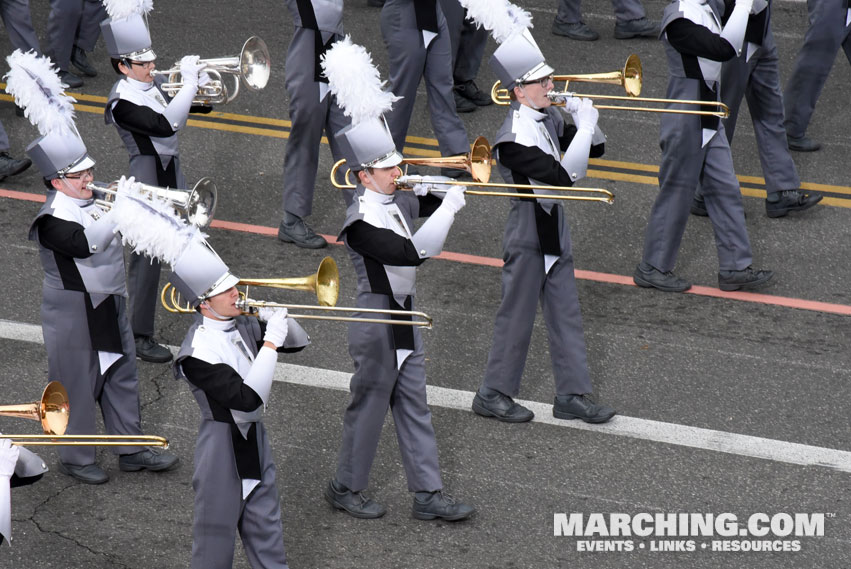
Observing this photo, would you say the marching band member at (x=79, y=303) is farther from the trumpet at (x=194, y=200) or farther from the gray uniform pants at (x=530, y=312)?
the gray uniform pants at (x=530, y=312)

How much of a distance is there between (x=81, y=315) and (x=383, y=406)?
1842 mm

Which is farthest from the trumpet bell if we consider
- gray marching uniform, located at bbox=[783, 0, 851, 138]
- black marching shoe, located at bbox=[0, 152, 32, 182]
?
gray marching uniform, located at bbox=[783, 0, 851, 138]

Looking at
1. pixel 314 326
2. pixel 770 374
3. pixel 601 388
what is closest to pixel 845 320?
pixel 770 374

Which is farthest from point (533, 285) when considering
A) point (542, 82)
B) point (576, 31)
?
point (576, 31)

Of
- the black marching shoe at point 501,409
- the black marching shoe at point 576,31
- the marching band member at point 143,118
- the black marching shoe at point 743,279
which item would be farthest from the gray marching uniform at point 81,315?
the black marching shoe at point 576,31

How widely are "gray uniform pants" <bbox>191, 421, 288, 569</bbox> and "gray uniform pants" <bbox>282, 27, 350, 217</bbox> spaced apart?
4.22 m

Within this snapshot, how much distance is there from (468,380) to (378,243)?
1974mm

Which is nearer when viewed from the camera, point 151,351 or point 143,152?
point 143,152

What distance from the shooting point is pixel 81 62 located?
1343cm

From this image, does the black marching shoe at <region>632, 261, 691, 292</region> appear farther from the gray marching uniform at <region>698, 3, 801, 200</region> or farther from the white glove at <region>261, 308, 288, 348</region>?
the white glove at <region>261, 308, 288, 348</region>

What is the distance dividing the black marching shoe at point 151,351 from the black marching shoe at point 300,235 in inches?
68.2

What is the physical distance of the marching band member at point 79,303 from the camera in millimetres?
7625

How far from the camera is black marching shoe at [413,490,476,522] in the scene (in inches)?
291

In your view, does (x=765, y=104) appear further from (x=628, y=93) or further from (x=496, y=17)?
(x=496, y=17)
